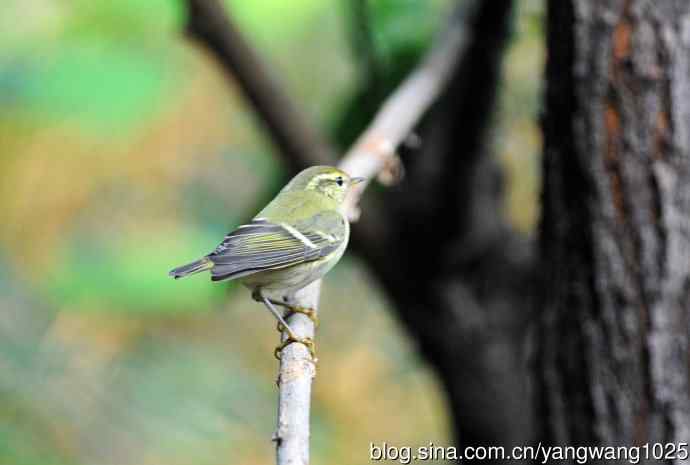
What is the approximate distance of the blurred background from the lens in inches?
113

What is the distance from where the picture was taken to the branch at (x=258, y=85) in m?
3.10

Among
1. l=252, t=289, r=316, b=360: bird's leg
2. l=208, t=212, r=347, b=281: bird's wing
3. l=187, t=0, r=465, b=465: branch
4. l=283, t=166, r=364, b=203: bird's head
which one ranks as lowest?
l=252, t=289, r=316, b=360: bird's leg

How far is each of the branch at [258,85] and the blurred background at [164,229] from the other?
0.22m

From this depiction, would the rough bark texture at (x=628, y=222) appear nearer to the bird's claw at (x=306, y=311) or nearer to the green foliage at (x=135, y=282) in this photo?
the bird's claw at (x=306, y=311)

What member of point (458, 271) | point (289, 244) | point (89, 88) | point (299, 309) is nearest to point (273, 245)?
point (289, 244)

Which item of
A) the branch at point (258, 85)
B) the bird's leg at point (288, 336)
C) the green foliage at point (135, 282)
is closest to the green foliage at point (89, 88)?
the branch at point (258, 85)

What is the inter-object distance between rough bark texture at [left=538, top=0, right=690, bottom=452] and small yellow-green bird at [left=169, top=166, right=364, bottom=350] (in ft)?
2.25

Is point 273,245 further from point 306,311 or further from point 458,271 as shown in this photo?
point 458,271

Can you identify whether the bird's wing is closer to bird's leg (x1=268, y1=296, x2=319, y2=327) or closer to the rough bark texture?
bird's leg (x1=268, y1=296, x2=319, y2=327)

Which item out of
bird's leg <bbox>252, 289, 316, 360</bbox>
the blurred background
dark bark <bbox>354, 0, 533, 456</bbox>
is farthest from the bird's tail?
dark bark <bbox>354, 0, 533, 456</bbox>

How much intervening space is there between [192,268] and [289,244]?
0.34 metres

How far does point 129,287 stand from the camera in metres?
3.08

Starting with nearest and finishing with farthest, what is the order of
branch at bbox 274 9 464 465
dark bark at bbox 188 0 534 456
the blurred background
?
branch at bbox 274 9 464 465, the blurred background, dark bark at bbox 188 0 534 456

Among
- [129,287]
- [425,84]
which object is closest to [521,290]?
[425,84]
